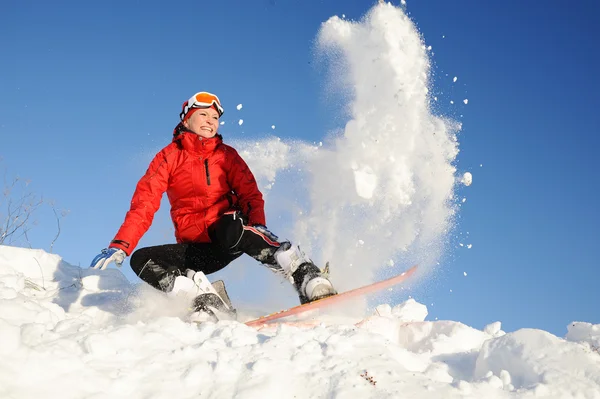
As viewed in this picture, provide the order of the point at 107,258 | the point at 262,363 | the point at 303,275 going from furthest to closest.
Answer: the point at 303,275, the point at 107,258, the point at 262,363

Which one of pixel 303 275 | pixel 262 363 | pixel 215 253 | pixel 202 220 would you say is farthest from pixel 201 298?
pixel 262 363

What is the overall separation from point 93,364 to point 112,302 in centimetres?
245

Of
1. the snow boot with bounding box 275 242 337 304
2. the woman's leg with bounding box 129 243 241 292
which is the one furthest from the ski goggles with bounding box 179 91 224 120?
the snow boot with bounding box 275 242 337 304

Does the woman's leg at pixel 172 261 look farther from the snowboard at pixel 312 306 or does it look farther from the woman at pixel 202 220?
the snowboard at pixel 312 306

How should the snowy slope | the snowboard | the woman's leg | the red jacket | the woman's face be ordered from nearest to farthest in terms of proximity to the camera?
the snowy slope → the snowboard → the woman's leg → the red jacket → the woman's face

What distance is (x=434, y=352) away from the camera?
10.2 feet

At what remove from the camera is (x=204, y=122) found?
16.0 feet

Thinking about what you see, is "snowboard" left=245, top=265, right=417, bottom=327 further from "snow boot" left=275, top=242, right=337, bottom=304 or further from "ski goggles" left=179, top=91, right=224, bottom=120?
"ski goggles" left=179, top=91, right=224, bottom=120

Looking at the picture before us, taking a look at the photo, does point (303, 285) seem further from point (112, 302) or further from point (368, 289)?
point (112, 302)

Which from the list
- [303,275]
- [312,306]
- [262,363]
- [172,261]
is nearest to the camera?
[262,363]

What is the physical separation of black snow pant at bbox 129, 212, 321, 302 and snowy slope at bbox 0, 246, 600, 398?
45.7 inches

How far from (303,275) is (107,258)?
154 centimetres

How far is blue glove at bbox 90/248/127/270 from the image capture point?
353cm

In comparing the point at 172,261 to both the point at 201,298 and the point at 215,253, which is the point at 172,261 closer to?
the point at 215,253
